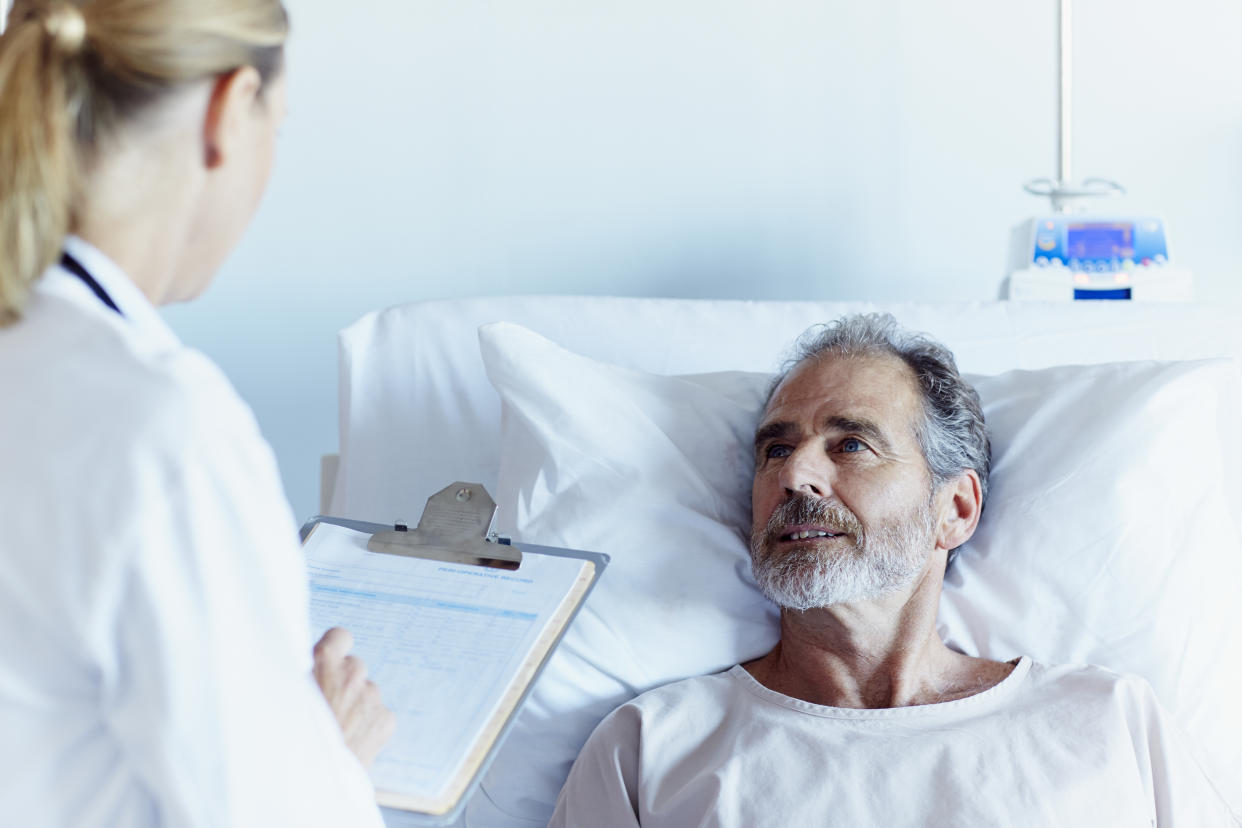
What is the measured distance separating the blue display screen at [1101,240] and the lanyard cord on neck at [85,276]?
172cm

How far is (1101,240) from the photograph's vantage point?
6.72 feet

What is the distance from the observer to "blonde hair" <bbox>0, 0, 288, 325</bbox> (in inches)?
28.2

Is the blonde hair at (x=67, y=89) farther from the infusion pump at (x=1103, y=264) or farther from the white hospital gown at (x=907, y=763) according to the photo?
the infusion pump at (x=1103, y=264)

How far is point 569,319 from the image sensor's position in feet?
6.15

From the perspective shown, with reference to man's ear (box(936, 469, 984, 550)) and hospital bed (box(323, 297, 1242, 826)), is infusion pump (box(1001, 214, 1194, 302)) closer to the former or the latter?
hospital bed (box(323, 297, 1242, 826))

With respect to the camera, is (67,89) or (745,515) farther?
(745,515)

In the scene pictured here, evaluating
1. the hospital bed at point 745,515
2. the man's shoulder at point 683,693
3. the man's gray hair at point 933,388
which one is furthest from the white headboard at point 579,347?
the man's shoulder at point 683,693

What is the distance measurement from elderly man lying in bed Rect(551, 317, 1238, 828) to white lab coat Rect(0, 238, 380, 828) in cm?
76

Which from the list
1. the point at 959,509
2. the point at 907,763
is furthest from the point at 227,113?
the point at 959,509

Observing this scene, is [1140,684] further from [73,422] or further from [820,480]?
[73,422]

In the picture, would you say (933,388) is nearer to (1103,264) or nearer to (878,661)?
(878,661)

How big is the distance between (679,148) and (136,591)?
1842mm

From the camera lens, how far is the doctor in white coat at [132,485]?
64 centimetres

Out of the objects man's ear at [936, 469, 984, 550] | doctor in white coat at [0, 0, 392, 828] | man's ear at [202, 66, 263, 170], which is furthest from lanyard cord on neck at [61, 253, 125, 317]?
man's ear at [936, 469, 984, 550]
